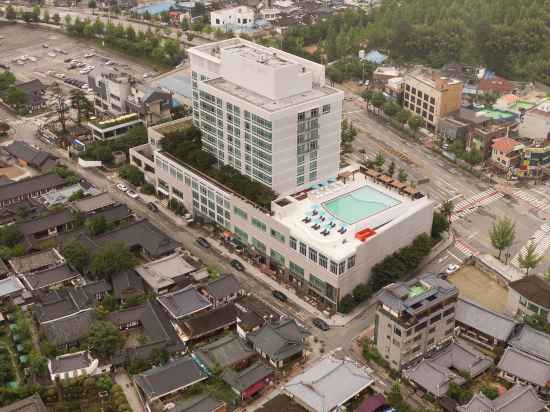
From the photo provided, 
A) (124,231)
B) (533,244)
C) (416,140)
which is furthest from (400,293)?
(416,140)

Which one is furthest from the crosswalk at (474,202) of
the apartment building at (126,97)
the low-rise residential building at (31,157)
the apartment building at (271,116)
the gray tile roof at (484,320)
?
the low-rise residential building at (31,157)

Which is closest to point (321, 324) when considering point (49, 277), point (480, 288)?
point (480, 288)

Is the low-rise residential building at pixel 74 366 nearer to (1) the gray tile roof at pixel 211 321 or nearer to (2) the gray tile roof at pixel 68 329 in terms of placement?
(2) the gray tile roof at pixel 68 329

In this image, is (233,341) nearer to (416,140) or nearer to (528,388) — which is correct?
(528,388)

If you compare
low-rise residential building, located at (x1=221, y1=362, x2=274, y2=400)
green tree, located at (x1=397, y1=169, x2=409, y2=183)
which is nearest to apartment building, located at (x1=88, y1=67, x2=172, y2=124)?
green tree, located at (x1=397, y1=169, x2=409, y2=183)

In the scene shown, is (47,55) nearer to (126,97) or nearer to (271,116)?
(126,97)
